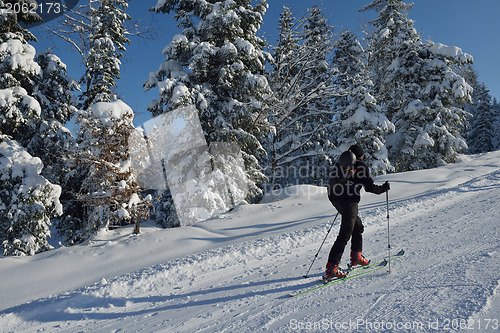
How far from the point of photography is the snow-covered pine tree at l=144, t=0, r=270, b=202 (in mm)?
10594

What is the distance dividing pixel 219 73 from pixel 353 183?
28.0 feet

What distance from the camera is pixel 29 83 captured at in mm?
10031

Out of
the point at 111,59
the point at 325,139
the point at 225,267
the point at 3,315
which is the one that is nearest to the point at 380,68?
the point at 325,139

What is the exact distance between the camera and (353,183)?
13.6 feet

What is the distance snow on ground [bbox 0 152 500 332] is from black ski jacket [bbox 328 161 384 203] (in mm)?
1242

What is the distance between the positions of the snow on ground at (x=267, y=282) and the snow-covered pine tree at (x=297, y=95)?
6776mm

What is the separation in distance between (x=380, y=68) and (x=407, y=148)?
8.09 meters

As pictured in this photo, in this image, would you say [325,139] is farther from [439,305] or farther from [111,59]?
[439,305]

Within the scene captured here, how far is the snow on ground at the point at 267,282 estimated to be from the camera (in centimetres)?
310

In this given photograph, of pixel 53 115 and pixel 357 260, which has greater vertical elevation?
pixel 53 115

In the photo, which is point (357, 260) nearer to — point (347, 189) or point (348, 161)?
point (347, 189)

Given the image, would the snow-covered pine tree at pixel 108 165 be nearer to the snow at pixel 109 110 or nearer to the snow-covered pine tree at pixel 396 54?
the snow at pixel 109 110

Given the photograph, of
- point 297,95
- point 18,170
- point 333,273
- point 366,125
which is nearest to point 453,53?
point 366,125

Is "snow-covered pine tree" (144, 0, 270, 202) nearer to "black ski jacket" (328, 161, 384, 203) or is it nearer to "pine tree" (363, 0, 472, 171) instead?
"black ski jacket" (328, 161, 384, 203)
